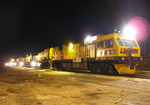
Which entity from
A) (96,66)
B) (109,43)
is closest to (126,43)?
(109,43)

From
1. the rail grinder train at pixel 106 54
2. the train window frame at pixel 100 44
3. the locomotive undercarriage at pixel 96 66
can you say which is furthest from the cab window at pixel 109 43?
the locomotive undercarriage at pixel 96 66

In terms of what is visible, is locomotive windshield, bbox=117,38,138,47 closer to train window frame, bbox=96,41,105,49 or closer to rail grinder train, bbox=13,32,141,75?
rail grinder train, bbox=13,32,141,75

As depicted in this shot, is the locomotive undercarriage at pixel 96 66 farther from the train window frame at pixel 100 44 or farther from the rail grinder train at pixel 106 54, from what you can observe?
the train window frame at pixel 100 44

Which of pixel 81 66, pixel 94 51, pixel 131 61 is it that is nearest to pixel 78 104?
pixel 131 61

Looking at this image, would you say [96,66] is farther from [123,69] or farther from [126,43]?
[126,43]

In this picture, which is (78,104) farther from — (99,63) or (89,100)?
(99,63)

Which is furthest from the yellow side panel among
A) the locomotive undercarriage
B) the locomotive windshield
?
the locomotive windshield

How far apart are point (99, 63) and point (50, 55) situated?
551 inches

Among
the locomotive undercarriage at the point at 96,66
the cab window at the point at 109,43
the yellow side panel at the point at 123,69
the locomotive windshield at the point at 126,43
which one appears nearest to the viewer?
the yellow side panel at the point at 123,69

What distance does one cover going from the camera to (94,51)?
48.7ft

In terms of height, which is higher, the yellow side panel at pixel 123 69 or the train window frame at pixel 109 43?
the train window frame at pixel 109 43

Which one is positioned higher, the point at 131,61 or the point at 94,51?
the point at 94,51

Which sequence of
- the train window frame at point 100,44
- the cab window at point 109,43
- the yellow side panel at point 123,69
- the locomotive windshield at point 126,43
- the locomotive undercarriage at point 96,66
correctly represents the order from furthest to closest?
1. the train window frame at point 100,44
2. the cab window at point 109,43
3. the locomotive undercarriage at point 96,66
4. the locomotive windshield at point 126,43
5. the yellow side panel at point 123,69

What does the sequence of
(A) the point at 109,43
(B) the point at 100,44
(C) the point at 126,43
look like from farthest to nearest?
(B) the point at 100,44
(A) the point at 109,43
(C) the point at 126,43
